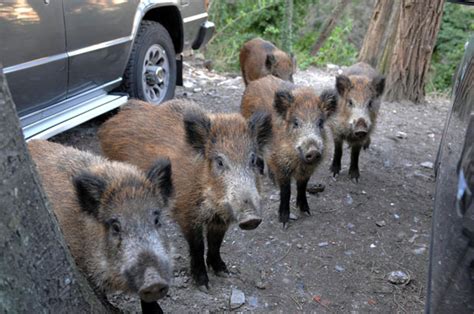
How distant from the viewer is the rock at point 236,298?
3258mm

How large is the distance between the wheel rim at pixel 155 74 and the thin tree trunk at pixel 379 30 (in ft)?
12.2

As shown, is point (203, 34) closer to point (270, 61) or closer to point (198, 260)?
point (270, 61)

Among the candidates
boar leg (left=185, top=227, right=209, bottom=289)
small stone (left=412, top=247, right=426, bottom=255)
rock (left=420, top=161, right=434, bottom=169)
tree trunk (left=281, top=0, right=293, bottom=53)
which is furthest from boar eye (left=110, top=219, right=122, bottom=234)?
tree trunk (left=281, top=0, right=293, bottom=53)

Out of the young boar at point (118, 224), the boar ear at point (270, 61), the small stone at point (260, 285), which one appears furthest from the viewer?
the boar ear at point (270, 61)

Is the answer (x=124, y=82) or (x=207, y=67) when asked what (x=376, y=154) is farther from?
(x=207, y=67)

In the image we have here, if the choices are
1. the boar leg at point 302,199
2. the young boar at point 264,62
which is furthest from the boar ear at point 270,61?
the boar leg at point 302,199

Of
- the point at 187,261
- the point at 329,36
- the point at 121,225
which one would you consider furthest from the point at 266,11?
the point at 121,225

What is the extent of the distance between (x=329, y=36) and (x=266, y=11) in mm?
2160

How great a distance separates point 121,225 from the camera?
2.55m

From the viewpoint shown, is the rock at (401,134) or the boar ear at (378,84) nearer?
the boar ear at (378,84)

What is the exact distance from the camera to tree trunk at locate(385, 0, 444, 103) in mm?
7324

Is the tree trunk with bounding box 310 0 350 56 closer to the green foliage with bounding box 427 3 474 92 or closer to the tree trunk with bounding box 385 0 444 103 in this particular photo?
the green foliage with bounding box 427 3 474 92

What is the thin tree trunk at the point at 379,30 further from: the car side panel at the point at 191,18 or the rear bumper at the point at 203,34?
the car side panel at the point at 191,18

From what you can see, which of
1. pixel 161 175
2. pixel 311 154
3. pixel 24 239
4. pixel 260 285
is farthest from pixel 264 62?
pixel 24 239
